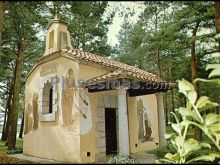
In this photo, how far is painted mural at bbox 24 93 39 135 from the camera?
47.4 feet

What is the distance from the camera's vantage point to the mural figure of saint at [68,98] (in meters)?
11.7

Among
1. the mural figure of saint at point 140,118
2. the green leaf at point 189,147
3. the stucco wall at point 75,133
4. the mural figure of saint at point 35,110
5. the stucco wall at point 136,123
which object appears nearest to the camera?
the green leaf at point 189,147

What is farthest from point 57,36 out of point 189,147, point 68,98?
point 189,147

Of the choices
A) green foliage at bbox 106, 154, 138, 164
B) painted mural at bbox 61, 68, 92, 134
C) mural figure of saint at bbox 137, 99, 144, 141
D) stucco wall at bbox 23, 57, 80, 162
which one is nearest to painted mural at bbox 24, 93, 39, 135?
stucco wall at bbox 23, 57, 80, 162

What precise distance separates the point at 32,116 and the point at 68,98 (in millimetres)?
4010

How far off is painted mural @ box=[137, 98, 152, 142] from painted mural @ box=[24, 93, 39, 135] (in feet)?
18.7

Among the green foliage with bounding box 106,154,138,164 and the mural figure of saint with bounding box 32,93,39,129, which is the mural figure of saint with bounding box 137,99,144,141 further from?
the mural figure of saint with bounding box 32,93,39,129

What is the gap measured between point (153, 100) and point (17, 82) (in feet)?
29.6

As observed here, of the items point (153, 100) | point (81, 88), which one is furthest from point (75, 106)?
point (153, 100)

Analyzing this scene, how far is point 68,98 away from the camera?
11.9 meters

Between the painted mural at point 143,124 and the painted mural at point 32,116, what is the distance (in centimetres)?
571

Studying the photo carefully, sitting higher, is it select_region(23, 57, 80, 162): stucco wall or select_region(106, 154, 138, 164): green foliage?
select_region(23, 57, 80, 162): stucco wall

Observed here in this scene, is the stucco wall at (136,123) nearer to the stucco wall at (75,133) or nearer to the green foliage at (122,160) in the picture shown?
the stucco wall at (75,133)

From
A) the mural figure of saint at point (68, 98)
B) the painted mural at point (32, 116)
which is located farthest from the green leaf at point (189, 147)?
the painted mural at point (32, 116)
